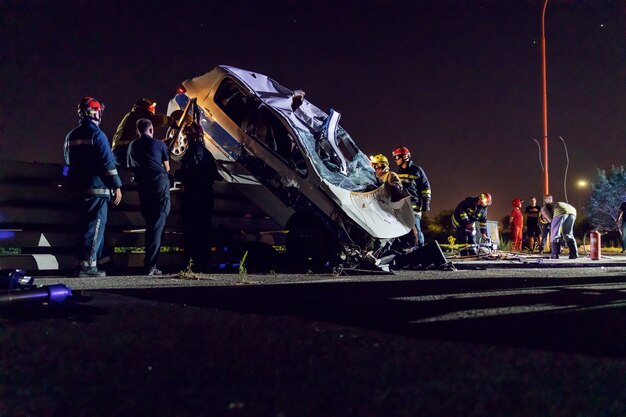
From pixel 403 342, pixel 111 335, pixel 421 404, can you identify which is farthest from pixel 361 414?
pixel 111 335

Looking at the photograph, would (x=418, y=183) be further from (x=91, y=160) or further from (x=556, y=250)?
(x=91, y=160)

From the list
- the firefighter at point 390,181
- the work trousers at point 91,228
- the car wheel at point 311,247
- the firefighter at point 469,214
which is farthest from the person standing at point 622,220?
the work trousers at point 91,228

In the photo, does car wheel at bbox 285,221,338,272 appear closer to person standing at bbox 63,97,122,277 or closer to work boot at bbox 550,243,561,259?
person standing at bbox 63,97,122,277

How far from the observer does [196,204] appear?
6.66 m

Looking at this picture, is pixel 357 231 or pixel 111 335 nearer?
pixel 111 335

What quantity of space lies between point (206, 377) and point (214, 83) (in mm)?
6672

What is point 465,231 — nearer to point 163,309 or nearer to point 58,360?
point 163,309

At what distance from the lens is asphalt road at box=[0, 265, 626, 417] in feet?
5.07

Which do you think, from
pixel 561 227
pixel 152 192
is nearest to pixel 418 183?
pixel 561 227

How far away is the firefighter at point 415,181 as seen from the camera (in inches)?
357

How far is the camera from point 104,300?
371cm

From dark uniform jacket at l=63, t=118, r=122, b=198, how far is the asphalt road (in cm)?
241

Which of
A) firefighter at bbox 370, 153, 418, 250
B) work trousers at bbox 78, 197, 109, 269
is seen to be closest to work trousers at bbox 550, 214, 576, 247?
firefighter at bbox 370, 153, 418, 250

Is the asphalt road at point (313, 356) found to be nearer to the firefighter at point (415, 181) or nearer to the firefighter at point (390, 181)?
the firefighter at point (390, 181)
